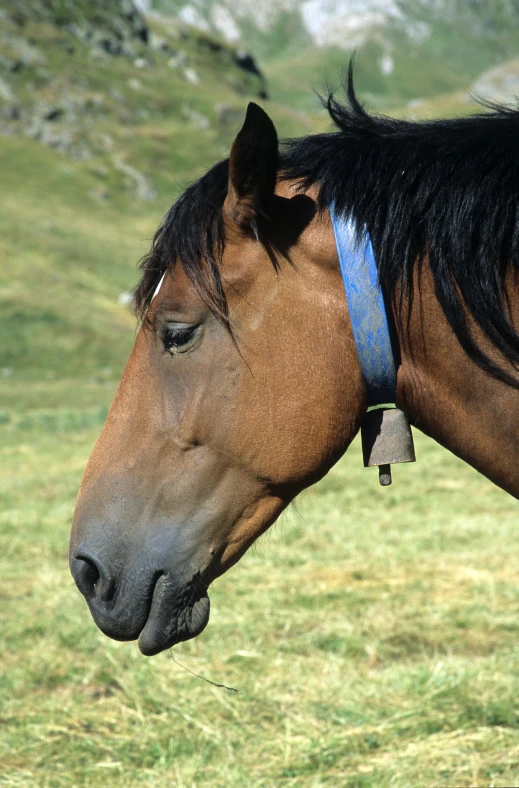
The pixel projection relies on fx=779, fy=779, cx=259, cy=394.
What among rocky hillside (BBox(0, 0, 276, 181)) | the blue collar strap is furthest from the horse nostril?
rocky hillside (BBox(0, 0, 276, 181))

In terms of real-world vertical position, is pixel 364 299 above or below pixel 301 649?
above

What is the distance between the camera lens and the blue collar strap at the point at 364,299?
6.06 feet

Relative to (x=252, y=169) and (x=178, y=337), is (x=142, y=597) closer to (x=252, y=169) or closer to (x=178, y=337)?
(x=178, y=337)

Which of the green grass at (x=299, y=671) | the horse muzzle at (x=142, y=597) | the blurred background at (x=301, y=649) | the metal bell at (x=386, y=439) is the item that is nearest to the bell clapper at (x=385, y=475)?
→ the metal bell at (x=386, y=439)

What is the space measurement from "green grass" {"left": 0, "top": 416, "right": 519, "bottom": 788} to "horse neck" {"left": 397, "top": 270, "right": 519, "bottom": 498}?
5.68ft

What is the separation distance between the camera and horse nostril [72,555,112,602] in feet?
6.38

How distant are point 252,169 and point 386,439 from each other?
2.45 ft

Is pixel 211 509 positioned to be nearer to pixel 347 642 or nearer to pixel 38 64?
pixel 347 642

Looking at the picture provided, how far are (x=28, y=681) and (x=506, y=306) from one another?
3.27 metres

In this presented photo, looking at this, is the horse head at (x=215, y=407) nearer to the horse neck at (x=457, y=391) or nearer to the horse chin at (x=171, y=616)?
the horse chin at (x=171, y=616)

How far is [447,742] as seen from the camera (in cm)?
326

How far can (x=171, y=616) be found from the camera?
1973 mm

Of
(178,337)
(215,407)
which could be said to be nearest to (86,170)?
(178,337)

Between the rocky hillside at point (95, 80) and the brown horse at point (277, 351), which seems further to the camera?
the rocky hillside at point (95, 80)
